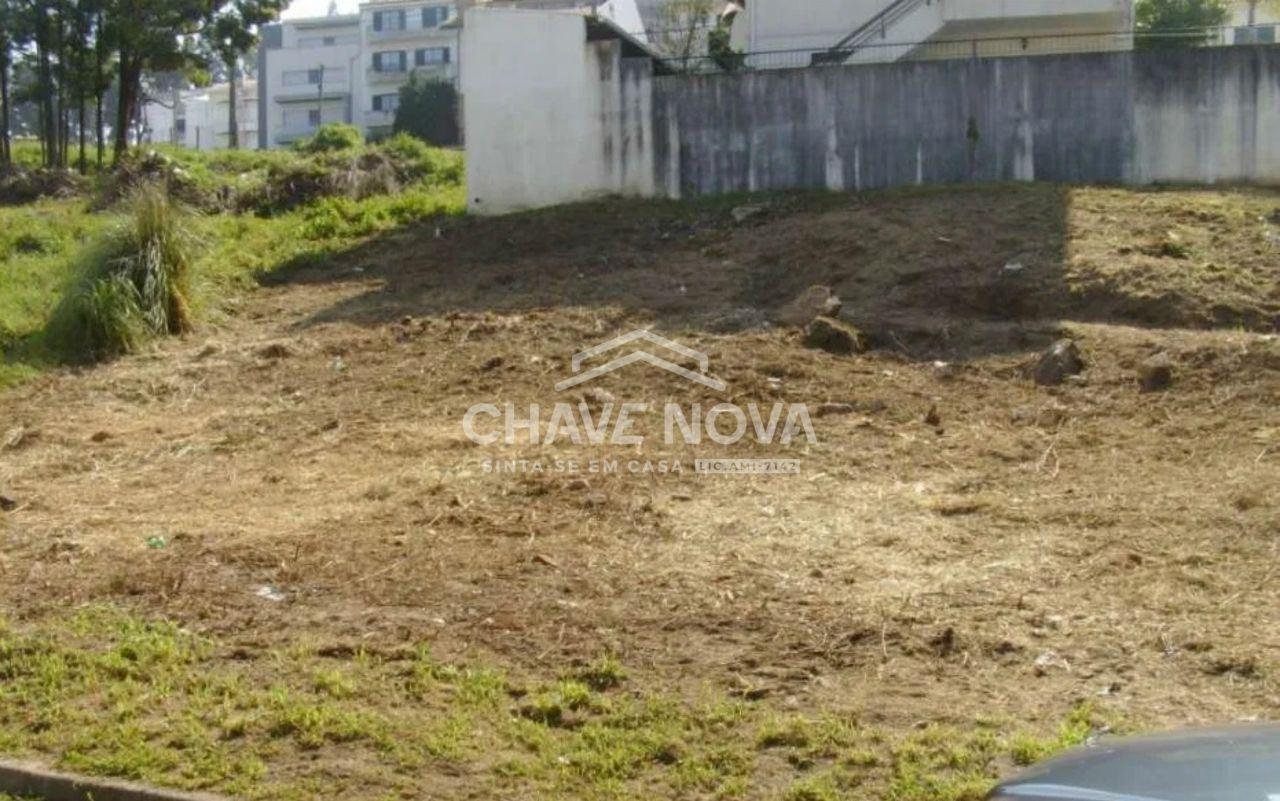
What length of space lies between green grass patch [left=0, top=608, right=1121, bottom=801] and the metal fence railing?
1389 cm

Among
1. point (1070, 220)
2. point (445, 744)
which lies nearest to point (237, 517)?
point (445, 744)

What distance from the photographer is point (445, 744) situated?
5781mm

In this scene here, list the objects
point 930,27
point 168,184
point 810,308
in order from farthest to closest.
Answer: point 930,27 < point 168,184 < point 810,308

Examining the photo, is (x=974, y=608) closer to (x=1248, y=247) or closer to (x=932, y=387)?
(x=932, y=387)

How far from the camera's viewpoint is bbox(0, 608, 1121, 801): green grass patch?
215 inches

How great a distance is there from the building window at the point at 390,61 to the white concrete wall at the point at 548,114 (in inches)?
1621

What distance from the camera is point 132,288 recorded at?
46.7 ft

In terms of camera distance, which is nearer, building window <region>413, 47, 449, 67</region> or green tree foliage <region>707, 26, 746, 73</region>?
green tree foliage <region>707, 26, 746, 73</region>

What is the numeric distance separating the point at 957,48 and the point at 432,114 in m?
22.5

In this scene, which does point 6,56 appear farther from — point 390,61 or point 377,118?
point 390,61

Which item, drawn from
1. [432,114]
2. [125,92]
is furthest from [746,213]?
[432,114]

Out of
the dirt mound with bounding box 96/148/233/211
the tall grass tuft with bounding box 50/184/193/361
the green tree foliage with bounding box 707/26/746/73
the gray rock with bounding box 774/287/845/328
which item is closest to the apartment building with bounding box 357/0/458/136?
the green tree foliage with bounding box 707/26/746/73

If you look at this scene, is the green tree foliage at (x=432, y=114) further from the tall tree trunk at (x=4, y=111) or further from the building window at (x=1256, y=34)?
the building window at (x=1256, y=34)

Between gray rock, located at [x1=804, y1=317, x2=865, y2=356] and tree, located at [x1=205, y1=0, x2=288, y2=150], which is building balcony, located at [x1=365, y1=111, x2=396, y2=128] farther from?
gray rock, located at [x1=804, y1=317, x2=865, y2=356]
